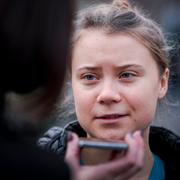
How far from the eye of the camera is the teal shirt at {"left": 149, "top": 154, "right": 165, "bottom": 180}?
1.81m

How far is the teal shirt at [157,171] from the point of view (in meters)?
1.81

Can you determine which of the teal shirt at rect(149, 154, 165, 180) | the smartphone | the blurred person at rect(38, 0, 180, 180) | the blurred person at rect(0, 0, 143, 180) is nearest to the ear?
the blurred person at rect(38, 0, 180, 180)

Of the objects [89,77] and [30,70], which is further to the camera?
[89,77]

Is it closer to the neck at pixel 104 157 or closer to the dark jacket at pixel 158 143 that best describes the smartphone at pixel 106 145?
the neck at pixel 104 157

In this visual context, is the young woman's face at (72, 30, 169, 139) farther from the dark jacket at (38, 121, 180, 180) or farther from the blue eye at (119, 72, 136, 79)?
the dark jacket at (38, 121, 180, 180)

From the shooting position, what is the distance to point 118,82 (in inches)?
68.7

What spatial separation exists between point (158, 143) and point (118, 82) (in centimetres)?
35

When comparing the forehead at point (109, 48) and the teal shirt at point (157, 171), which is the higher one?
the forehead at point (109, 48)

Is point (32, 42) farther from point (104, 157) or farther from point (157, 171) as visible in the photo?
point (157, 171)

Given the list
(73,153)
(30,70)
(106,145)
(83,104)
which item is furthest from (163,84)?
(30,70)

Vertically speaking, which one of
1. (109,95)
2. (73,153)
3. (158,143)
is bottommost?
(73,153)

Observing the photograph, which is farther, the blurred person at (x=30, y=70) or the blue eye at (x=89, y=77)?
the blue eye at (x=89, y=77)

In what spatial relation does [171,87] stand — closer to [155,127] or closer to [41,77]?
[155,127]

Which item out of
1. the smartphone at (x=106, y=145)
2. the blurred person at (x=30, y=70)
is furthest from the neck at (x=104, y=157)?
the blurred person at (x=30, y=70)
